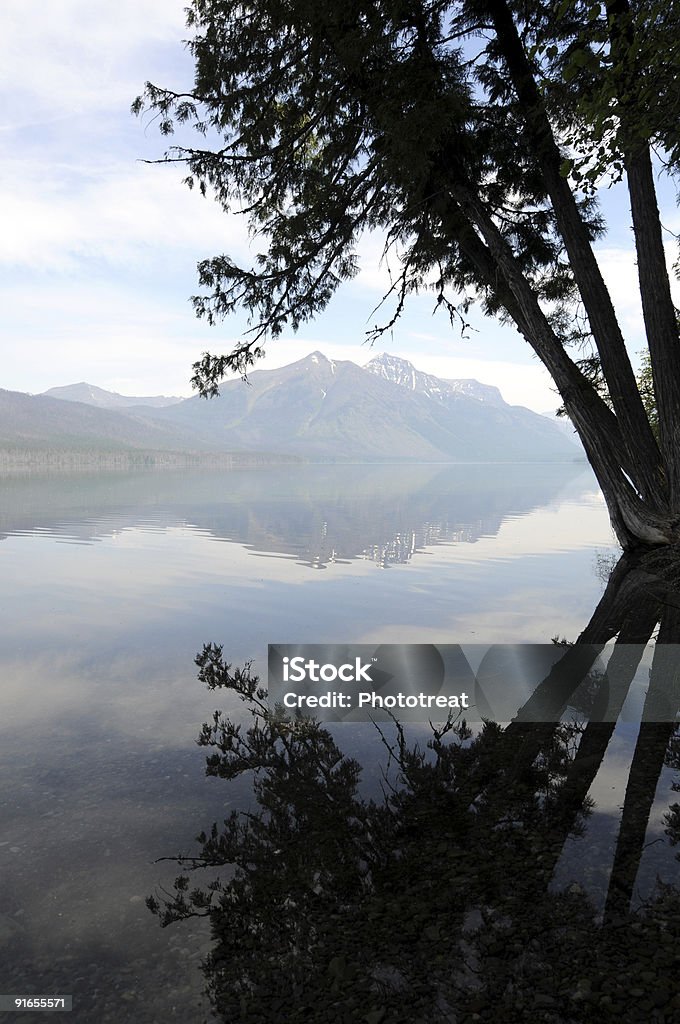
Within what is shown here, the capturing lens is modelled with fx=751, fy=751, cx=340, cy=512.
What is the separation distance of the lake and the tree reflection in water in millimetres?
140

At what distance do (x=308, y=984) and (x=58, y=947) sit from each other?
3.30 feet

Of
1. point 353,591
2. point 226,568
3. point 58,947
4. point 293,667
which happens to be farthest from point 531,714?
point 226,568

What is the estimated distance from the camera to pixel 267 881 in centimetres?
330

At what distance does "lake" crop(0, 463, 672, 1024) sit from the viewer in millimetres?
2938

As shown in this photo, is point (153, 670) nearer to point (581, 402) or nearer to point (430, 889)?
point (430, 889)

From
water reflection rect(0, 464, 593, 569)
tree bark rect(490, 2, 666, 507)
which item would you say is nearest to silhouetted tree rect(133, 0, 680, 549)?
tree bark rect(490, 2, 666, 507)

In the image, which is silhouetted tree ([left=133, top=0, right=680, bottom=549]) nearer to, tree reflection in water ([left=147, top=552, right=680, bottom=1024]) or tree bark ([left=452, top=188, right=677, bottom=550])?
tree bark ([left=452, top=188, right=677, bottom=550])

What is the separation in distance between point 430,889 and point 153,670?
14.9 ft

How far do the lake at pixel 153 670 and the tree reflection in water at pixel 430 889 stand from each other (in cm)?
14

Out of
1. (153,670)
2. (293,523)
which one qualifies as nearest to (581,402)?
(153,670)

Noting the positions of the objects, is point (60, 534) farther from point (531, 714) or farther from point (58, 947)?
point (58, 947)

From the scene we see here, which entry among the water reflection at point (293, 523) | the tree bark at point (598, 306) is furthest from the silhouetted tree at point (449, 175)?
the water reflection at point (293, 523)

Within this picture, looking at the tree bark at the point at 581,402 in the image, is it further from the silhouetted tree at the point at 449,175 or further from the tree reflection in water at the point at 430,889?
the tree reflection in water at the point at 430,889

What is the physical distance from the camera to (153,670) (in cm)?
718
